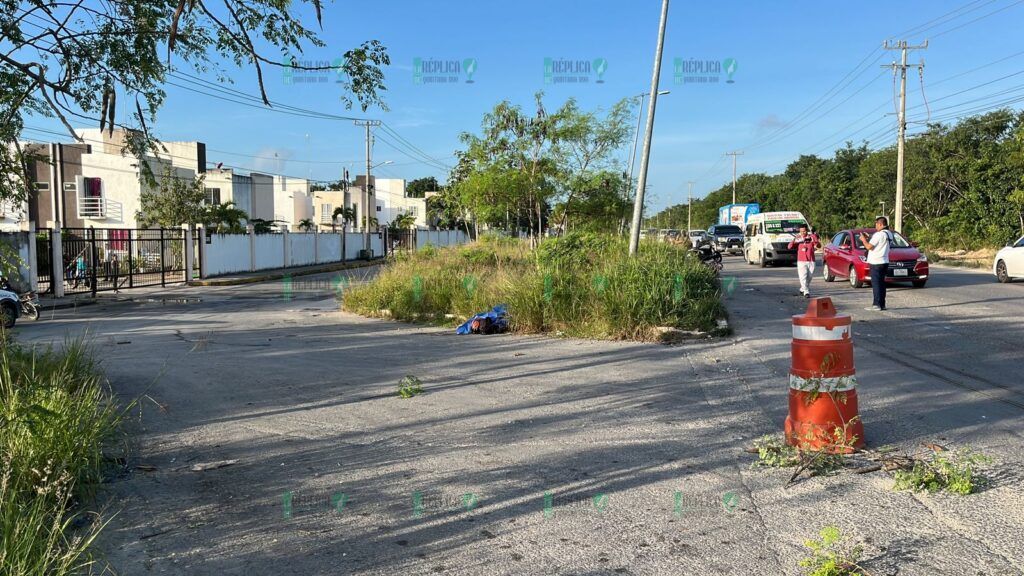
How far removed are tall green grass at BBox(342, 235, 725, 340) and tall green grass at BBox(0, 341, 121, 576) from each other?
720 cm

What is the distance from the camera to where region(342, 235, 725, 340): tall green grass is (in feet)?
37.4

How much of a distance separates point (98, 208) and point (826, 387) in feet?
151

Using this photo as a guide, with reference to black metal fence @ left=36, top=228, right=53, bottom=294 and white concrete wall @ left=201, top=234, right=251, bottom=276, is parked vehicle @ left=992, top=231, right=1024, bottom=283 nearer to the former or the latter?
black metal fence @ left=36, top=228, right=53, bottom=294

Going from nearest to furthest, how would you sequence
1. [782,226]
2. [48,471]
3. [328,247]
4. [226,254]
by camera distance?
[48,471] < [782,226] < [226,254] < [328,247]

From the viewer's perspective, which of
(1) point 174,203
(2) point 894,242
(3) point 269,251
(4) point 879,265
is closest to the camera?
(4) point 879,265

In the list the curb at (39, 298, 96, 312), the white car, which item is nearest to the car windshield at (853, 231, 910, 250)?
the white car

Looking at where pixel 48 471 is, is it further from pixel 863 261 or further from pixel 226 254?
pixel 226 254

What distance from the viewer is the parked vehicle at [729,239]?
4038 cm

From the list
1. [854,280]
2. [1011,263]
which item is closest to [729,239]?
[1011,263]

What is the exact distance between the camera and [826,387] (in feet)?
17.1

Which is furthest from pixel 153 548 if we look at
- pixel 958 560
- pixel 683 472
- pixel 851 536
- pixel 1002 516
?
pixel 1002 516

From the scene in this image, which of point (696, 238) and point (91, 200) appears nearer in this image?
point (91, 200)

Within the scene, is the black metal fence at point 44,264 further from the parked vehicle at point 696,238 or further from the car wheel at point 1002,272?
the car wheel at point 1002,272

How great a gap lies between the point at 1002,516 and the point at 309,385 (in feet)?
→ 21.4
